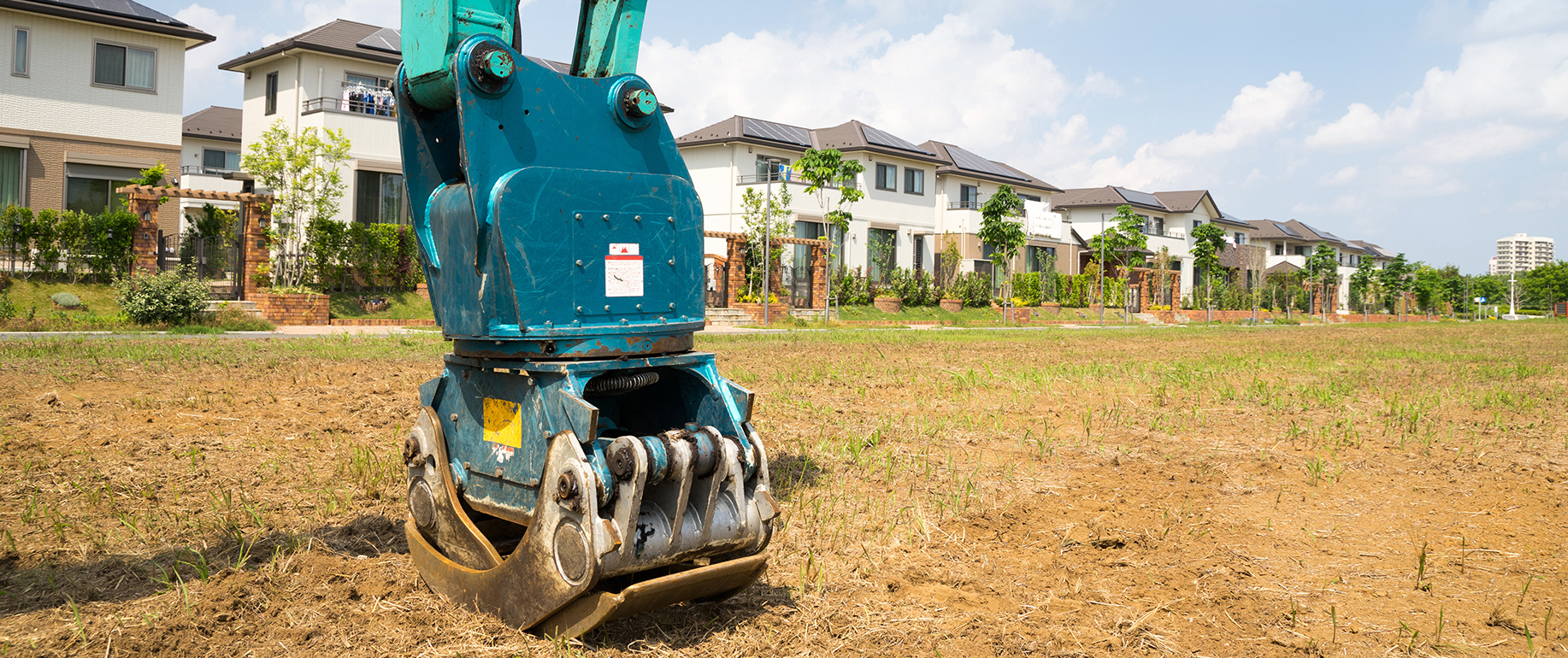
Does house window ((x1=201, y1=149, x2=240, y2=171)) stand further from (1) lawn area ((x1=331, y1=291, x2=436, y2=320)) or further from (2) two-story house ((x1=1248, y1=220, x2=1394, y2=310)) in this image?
(2) two-story house ((x1=1248, y1=220, x2=1394, y2=310))

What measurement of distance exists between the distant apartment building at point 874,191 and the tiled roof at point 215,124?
1829 cm

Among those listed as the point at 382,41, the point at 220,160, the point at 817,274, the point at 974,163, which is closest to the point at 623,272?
the point at 817,274

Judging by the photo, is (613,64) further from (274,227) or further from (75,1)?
(75,1)

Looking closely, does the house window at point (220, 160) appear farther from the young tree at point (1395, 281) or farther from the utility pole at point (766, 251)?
the young tree at point (1395, 281)

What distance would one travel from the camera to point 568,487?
2.80 metres

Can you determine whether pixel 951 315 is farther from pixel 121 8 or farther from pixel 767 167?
pixel 121 8

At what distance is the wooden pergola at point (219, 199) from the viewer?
18.1 m

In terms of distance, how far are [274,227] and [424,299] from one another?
4.09 meters

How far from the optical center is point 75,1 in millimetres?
23438

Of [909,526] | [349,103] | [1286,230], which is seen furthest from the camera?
[1286,230]

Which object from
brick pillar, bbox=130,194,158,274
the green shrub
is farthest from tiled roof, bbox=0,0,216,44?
the green shrub

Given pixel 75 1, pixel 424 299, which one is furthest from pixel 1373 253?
pixel 75 1

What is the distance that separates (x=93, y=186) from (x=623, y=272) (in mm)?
27130

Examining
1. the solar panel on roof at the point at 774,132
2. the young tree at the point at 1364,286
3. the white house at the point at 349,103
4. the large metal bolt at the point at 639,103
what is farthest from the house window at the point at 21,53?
the young tree at the point at 1364,286
